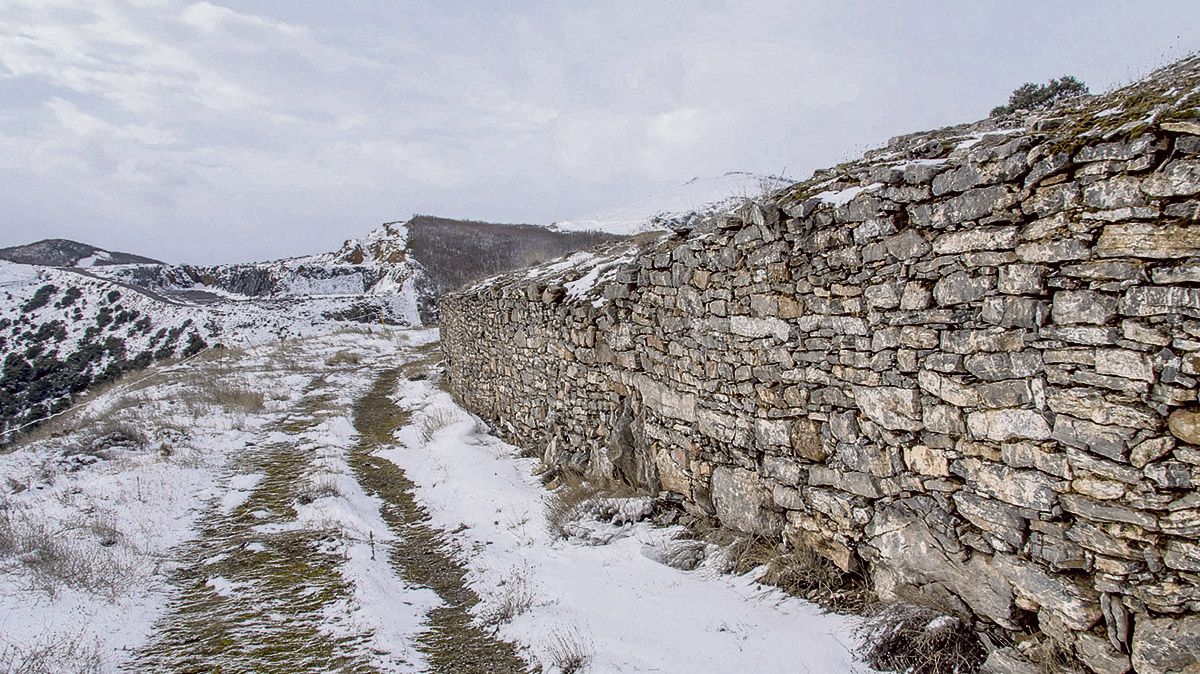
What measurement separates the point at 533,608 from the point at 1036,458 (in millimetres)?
3681

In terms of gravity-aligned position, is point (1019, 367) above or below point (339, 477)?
above

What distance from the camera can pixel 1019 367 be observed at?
2994mm

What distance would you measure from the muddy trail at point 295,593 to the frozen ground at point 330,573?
2cm

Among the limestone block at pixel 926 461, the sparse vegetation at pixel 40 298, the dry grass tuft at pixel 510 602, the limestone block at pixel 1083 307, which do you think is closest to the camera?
the limestone block at pixel 1083 307

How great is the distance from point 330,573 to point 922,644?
5142 mm

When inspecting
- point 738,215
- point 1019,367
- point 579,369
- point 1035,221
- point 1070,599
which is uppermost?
point 738,215

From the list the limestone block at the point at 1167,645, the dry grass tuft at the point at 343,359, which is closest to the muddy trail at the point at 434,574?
the limestone block at the point at 1167,645

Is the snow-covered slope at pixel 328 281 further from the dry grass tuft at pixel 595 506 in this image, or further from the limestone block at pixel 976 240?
the limestone block at pixel 976 240

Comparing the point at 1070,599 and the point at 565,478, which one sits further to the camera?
the point at 565,478

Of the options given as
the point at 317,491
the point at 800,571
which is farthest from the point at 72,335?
A: the point at 800,571

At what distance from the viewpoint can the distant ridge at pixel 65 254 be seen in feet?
222

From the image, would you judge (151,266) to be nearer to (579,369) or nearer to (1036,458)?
(579,369)

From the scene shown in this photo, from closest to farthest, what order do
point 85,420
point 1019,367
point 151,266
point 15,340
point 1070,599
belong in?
point 1070,599, point 1019,367, point 85,420, point 15,340, point 151,266

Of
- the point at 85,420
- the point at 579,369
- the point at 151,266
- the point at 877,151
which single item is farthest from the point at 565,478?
the point at 151,266
